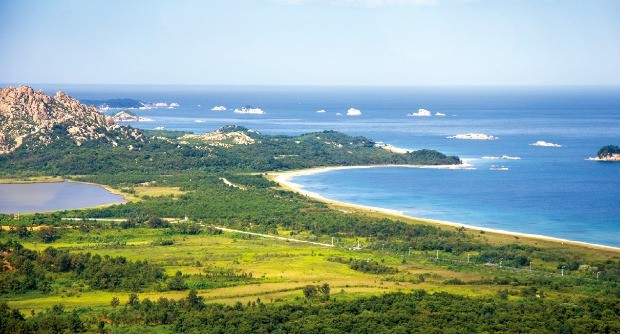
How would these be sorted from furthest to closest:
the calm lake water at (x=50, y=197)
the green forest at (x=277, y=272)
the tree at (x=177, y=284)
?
the calm lake water at (x=50, y=197) < the tree at (x=177, y=284) < the green forest at (x=277, y=272)

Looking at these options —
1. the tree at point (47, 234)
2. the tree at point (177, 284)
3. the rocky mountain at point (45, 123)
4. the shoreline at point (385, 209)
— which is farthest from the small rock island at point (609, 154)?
the tree at point (177, 284)

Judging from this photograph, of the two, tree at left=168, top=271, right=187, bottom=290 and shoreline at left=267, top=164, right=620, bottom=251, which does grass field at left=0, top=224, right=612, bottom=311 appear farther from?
shoreline at left=267, top=164, right=620, bottom=251

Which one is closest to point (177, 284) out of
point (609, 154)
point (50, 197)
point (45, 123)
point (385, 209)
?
point (385, 209)

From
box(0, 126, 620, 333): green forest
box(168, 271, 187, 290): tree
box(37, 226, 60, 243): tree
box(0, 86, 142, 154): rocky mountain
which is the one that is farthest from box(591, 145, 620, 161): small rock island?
box(168, 271, 187, 290): tree

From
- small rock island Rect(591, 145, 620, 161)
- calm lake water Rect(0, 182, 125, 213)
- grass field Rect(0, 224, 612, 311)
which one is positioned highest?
small rock island Rect(591, 145, 620, 161)

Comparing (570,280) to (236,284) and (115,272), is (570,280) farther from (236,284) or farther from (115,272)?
(115,272)

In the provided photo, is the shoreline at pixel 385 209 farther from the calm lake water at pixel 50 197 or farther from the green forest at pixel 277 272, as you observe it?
the calm lake water at pixel 50 197
